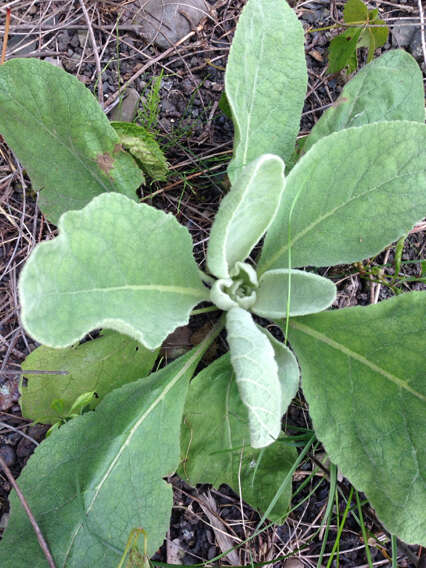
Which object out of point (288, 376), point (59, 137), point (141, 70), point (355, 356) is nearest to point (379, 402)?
point (355, 356)

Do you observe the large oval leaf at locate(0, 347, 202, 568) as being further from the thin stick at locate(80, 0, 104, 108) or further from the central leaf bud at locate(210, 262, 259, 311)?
the thin stick at locate(80, 0, 104, 108)

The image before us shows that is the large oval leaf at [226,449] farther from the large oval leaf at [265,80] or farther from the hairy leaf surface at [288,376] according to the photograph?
the large oval leaf at [265,80]

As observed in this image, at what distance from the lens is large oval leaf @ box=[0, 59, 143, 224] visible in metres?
1.69

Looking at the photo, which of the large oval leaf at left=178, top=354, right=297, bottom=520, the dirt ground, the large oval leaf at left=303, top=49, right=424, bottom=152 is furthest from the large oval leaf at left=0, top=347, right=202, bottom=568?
the large oval leaf at left=303, top=49, right=424, bottom=152

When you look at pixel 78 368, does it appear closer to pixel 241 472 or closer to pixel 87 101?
pixel 241 472

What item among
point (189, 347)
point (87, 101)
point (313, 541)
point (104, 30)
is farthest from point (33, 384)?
point (104, 30)

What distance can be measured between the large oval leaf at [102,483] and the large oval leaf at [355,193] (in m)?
0.70

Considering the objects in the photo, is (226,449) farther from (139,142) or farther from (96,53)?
(96,53)

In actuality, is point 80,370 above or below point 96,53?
below

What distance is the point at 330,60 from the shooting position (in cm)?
219

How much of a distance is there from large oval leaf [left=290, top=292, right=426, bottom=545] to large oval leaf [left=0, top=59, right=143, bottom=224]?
953 millimetres

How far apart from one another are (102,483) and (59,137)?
1145mm

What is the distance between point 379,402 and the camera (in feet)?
4.96

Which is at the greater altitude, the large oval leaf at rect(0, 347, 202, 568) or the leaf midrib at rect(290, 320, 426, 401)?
the leaf midrib at rect(290, 320, 426, 401)
